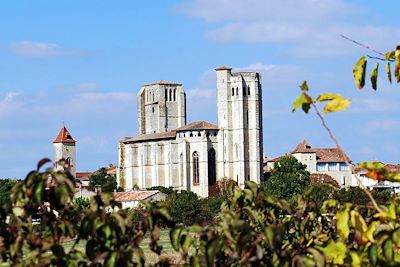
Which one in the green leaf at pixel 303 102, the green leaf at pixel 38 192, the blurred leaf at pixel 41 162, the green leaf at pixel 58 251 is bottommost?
the green leaf at pixel 58 251

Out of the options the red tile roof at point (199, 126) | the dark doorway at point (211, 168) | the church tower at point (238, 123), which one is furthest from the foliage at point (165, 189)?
the church tower at point (238, 123)

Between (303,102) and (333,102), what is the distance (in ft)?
0.62

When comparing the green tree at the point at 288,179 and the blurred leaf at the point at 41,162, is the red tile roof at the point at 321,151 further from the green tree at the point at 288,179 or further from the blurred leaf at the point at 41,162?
the blurred leaf at the point at 41,162

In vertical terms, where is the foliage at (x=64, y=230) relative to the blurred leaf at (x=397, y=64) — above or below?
below

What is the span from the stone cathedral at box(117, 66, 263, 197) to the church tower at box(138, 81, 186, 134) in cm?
1056

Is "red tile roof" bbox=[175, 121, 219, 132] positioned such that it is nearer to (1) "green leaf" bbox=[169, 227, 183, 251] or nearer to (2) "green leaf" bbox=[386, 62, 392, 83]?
(2) "green leaf" bbox=[386, 62, 392, 83]

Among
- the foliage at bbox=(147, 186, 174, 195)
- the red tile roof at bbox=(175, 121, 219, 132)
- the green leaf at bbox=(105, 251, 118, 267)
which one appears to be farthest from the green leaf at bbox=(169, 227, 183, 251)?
the red tile roof at bbox=(175, 121, 219, 132)

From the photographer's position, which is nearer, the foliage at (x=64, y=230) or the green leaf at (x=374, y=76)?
the foliage at (x=64, y=230)

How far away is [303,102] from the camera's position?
4.57 meters

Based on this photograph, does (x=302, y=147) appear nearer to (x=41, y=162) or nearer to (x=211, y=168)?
(x=211, y=168)

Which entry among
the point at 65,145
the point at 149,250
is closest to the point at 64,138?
the point at 65,145

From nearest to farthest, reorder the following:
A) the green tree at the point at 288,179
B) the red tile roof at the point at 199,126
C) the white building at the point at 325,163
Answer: the green tree at the point at 288,179, the red tile roof at the point at 199,126, the white building at the point at 325,163

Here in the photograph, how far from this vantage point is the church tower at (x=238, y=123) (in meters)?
112

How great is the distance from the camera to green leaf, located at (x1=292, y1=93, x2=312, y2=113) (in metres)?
4.52
